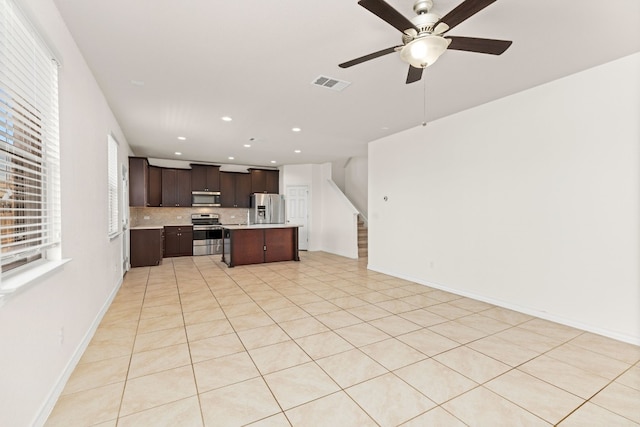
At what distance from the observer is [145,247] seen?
252 inches

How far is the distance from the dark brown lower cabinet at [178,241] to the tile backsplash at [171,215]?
0.52 m

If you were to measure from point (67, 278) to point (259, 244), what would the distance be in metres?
4.63

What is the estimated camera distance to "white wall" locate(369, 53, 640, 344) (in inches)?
112

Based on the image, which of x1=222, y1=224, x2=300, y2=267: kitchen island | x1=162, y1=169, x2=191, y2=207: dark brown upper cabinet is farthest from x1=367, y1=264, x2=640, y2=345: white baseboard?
x1=162, y1=169, x2=191, y2=207: dark brown upper cabinet

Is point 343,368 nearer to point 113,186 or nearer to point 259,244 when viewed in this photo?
point 113,186

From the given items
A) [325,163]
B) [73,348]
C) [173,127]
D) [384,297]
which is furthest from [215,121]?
[325,163]

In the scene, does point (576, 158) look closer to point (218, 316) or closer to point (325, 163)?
point (218, 316)

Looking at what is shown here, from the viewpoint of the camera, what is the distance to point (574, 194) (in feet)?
10.4

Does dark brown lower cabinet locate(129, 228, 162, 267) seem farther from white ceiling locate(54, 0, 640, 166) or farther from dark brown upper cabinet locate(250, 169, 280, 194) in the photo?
dark brown upper cabinet locate(250, 169, 280, 194)

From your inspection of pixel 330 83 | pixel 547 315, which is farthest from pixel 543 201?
pixel 330 83

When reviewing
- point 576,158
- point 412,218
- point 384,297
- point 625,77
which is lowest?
point 384,297

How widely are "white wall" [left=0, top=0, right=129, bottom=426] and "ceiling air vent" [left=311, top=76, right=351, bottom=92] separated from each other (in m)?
2.23

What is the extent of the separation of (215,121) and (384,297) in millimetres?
3877

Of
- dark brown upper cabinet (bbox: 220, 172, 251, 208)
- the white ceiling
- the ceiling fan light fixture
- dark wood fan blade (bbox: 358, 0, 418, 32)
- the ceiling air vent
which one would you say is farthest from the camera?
dark brown upper cabinet (bbox: 220, 172, 251, 208)
